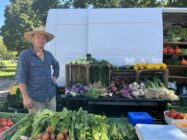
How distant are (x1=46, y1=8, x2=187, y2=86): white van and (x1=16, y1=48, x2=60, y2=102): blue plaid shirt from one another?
2.83 metres

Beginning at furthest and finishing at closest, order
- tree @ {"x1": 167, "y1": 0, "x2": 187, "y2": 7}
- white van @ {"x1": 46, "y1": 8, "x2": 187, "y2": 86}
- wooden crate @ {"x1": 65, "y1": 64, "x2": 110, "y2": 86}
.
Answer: tree @ {"x1": 167, "y1": 0, "x2": 187, "y2": 7}, white van @ {"x1": 46, "y1": 8, "x2": 187, "y2": 86}, wooden crate @ {"x1": 65, "y1": 64, "x2": 110, "y2": 86}

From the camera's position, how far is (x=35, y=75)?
5199 mm

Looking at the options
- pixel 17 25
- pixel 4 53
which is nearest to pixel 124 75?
pixel 17 25

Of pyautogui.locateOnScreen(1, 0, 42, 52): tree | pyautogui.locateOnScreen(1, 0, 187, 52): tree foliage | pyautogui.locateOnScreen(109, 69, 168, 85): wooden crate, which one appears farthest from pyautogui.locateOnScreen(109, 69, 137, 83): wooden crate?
pyautogui.locateOnScreen(1, 0, 42, 52): tree

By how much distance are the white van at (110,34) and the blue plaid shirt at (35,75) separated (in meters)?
2.83

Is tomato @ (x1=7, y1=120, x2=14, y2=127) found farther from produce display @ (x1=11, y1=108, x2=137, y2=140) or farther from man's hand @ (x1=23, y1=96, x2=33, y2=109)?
man's hand @ (x1=23, y1=96, x2=33, y2=109)

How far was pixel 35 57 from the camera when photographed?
16.9 ft

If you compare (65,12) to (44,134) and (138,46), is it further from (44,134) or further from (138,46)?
(44,134)

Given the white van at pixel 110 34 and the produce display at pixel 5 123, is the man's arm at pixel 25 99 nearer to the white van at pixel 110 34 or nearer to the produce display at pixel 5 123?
the produce display at pixel 5 123

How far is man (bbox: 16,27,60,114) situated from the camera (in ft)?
16.6

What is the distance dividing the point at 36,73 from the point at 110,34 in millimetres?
3345

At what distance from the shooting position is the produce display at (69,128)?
3.55 metres

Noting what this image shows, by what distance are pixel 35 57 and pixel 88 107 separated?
115 inches

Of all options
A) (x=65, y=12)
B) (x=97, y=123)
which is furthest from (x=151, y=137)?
(x=65, y=12)
